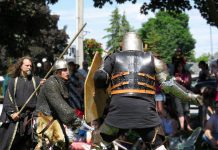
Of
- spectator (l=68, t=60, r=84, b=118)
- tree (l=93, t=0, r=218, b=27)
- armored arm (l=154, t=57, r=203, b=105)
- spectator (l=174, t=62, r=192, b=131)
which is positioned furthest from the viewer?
tree (l=93, t=0, r=218, b=27)

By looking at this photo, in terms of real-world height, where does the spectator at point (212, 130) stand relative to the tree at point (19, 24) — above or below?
below

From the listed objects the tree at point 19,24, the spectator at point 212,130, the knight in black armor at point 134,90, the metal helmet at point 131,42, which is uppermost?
the tree at point 19,24

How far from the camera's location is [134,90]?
6.01m

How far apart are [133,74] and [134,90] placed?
0.17 m

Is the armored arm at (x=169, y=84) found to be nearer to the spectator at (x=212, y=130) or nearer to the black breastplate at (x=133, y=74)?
the black breastplate at (x=133, y=74)

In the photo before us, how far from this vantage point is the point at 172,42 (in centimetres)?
10912

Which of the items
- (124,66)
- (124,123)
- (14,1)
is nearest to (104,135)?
(124,123)

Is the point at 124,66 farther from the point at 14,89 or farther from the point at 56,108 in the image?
the point at 14,89

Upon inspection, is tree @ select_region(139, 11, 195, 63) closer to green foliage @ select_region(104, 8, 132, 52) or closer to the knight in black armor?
green foliage @ select_region(104, 8, 132, 52)

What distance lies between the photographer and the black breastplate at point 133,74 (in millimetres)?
6027

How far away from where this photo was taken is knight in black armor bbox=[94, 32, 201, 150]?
5930mm

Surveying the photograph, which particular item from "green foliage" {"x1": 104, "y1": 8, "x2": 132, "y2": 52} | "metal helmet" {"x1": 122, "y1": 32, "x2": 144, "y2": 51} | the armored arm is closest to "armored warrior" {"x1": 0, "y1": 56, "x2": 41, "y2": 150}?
"metal helmet" {"x1": 122, "y1": 32, "x2": 144, "y2": 51}

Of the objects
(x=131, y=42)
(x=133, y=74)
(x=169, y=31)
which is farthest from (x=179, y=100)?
(x=169, y=31)

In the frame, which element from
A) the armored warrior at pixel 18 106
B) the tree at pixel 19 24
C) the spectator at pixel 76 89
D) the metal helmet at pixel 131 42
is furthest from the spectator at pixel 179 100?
the tree at pixel 19 24
